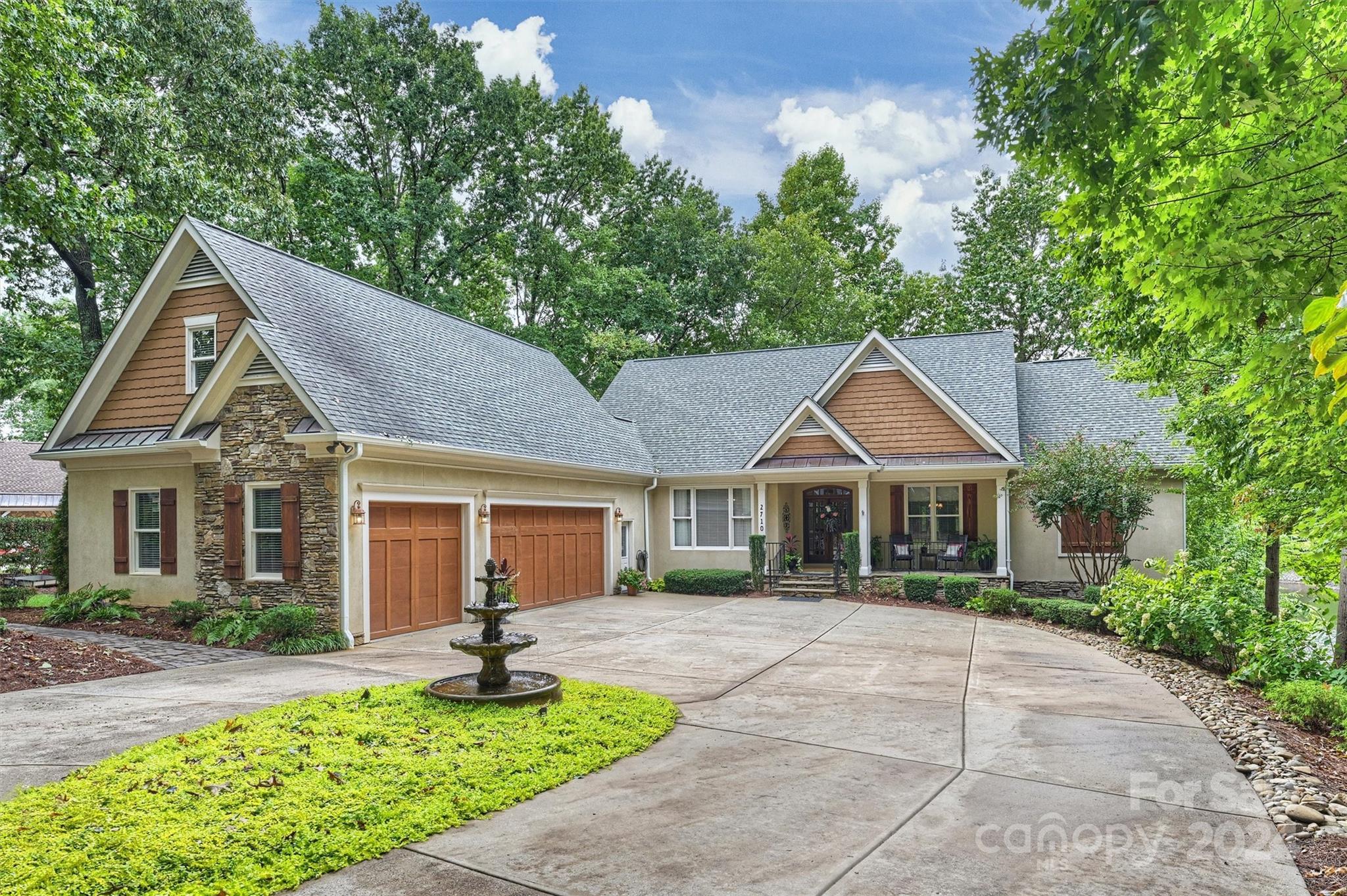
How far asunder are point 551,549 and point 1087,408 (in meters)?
13.9

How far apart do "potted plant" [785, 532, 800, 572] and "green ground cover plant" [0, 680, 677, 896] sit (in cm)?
1251

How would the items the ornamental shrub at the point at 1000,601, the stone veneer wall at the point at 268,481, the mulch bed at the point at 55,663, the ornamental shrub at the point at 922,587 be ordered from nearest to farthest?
1. the mulch bed at the point at 55,663
2. the stone veneer wall at the point at 268,481
3. the ornamental shrub at the point at 1000,601
4. the ornamental shrub at the point at 922,587

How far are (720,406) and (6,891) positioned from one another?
19.8 metres

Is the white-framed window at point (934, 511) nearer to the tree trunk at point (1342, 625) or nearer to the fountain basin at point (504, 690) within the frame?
the tree trunk at point (1342, 625)

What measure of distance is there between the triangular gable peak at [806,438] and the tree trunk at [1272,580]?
8.82 m

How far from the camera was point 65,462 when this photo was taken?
49.5 feet

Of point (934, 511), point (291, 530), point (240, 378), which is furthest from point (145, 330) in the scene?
point (934, 511)

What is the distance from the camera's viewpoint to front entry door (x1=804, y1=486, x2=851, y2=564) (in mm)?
20984

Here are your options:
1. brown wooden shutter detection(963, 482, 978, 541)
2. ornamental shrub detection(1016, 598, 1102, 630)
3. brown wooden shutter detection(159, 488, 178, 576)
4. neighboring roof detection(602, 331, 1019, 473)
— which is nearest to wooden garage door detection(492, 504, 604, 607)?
neighboring roof detection(602, 331, 1019, 473)

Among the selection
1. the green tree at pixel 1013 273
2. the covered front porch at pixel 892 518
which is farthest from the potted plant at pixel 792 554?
the green tree at pixel 1013 273

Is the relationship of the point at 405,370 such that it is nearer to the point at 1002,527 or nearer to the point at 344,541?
the point at 344,541

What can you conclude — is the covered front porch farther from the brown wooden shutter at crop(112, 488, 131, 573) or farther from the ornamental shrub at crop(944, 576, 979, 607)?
the brown wooden shutter at crop(112, 488, 131, 573)

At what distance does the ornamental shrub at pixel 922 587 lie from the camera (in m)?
17.4

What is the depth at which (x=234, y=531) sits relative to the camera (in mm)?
12594
